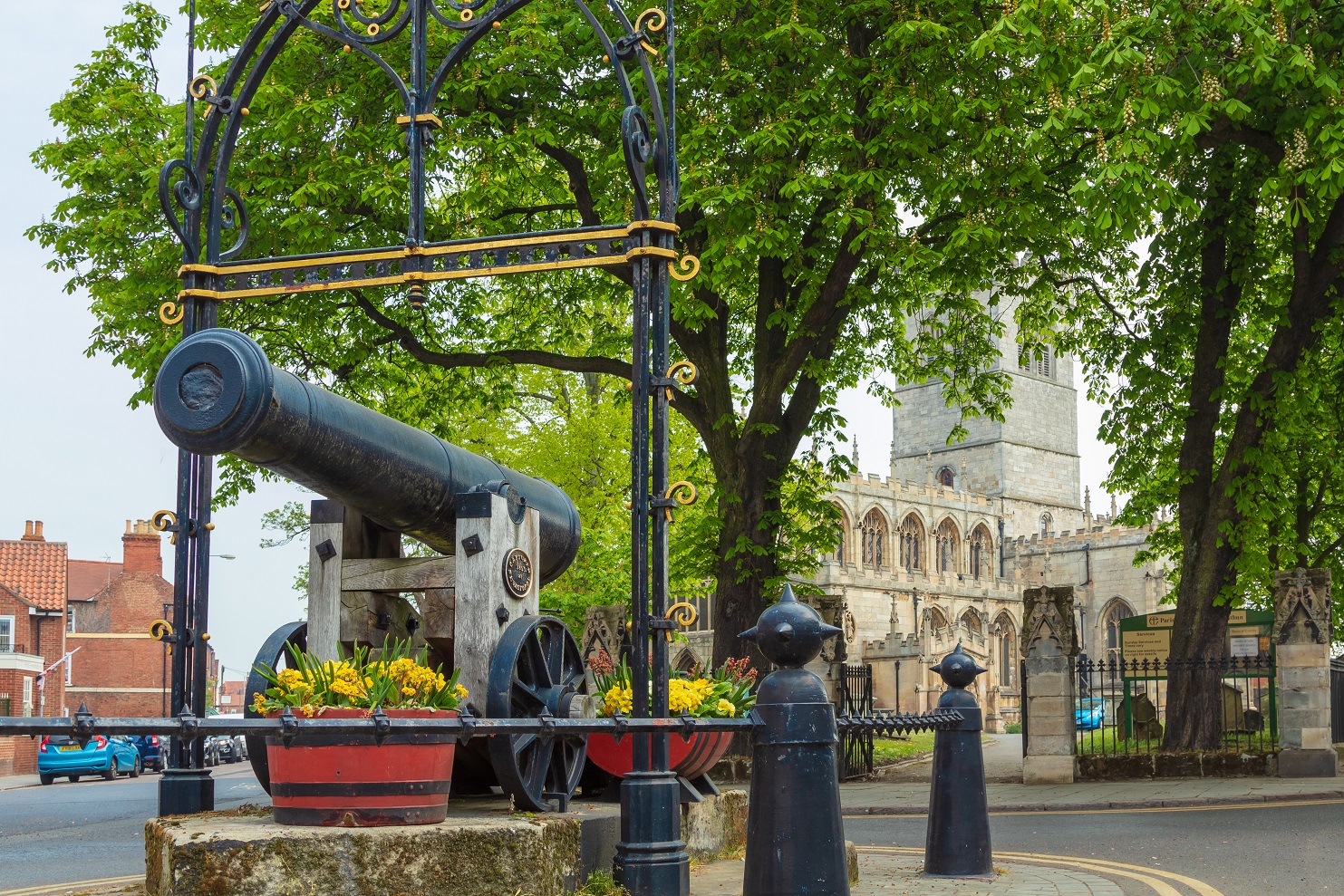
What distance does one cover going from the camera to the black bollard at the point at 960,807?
315 inches

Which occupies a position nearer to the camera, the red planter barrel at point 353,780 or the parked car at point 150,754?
the red planter barrel at point 353,780

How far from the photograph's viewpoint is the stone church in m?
69.1

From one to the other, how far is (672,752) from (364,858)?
9.16 feet

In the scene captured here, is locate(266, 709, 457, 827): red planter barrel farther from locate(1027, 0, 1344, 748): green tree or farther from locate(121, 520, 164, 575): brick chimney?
locate(121, 520, 164, 575): brick chimney

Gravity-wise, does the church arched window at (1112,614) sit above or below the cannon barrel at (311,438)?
below

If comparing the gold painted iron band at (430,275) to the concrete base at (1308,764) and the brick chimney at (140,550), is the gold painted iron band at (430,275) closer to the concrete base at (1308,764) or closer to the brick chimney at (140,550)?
the concrete base at (1308,764)

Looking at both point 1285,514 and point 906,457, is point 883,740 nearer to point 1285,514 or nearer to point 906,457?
point 1285,514

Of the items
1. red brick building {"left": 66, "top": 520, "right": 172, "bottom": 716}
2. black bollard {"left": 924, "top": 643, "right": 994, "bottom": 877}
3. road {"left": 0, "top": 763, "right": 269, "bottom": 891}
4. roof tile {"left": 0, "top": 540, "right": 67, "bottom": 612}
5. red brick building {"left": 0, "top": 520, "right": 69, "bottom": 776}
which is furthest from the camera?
red brick building {"left": 66, "top": 520, "right": 172, "bottom": 716}

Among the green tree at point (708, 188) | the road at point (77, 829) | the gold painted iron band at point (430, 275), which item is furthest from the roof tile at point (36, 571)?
the gold painted iron band at point (430, 275)

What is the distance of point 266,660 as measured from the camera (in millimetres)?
7340

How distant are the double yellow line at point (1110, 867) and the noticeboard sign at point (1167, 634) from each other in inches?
456

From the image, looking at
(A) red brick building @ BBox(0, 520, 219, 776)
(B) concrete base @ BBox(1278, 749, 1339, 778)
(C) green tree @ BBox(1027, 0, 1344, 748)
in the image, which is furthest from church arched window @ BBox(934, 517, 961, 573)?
(B) concrete base @ BBox(1278, 749, 1339, 778)

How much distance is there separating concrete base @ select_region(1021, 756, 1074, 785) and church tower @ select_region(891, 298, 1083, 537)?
6752 centimetres

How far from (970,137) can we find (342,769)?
1169 centimetres
